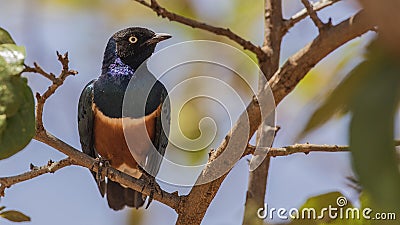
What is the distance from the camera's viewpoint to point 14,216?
1.66 m

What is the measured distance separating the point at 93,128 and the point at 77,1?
862mm

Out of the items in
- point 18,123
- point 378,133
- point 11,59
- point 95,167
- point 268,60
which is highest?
point 268,60

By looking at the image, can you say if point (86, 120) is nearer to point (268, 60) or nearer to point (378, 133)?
point (268, 60)

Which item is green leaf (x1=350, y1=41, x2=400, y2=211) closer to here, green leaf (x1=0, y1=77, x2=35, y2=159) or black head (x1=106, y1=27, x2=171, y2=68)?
green leaf (x1=0, y1=77, x2=35, y2=159)

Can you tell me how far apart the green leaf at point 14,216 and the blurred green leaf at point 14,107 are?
2.10ft

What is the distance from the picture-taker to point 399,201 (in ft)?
1.60

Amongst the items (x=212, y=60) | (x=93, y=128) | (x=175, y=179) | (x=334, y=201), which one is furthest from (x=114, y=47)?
(x=334, y=201)

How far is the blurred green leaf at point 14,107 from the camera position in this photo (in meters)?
1.04

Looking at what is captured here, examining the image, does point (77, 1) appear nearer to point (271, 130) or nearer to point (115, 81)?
point (115, 81)

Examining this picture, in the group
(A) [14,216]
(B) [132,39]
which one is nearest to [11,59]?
(A) [14,216]

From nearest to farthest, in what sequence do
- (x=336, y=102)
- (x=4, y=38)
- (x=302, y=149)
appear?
(x=336, y=102), (x=4, y=38), (x=302, y=149)

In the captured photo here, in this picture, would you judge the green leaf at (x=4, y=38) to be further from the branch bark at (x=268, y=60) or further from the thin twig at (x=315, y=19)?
the branch bark at (x=268, y=60)
